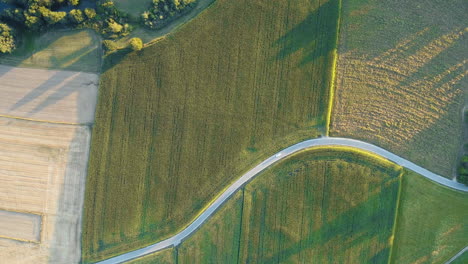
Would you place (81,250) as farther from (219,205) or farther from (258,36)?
(258,36)

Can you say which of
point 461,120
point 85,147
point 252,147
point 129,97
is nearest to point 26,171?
point 85,147

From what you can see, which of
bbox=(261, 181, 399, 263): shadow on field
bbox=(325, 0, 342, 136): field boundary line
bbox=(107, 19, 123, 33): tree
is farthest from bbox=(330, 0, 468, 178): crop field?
bbox=(107, 19, 123, 33): tree

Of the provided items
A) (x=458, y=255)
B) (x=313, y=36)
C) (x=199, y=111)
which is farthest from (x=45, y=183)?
(x=458, y=255)

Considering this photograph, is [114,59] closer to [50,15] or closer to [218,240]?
[50,15]

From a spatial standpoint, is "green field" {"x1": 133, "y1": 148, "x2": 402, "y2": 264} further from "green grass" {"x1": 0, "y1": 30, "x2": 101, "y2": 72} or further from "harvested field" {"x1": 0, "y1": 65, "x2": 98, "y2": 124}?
"green grass" {"x1": 0, "y1": 30, "x2": 101, "y2": 72}

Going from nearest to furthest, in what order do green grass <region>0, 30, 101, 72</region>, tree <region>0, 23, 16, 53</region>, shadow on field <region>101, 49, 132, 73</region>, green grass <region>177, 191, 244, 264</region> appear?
A: tree <region>0, 23, 16, 53</region>, shadow on field <region>101, 49, 132, 73</region>, green grass <region>177, 191, 244, 264</region>, green grass <region>0, 30, 101, 72</region>

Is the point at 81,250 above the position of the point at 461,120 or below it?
below
